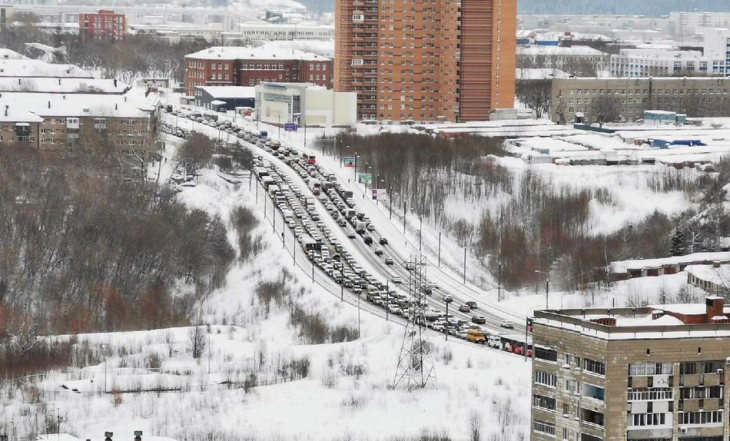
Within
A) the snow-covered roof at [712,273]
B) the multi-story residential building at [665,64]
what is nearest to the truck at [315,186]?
the snow-covered roof at [712,273]

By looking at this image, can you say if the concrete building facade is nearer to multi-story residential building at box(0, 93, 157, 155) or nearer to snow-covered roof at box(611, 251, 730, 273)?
multi-story residential building at box(0, 93, 157, 155)

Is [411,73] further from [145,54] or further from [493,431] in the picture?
[493,431]

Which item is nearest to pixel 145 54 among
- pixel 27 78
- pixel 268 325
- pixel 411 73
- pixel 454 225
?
pixel 27 78

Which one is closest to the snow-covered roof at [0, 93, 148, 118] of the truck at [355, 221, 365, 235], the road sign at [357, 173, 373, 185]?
the road sign at [357, 173, 373, 185]

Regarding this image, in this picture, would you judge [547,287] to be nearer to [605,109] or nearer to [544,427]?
[544,427]

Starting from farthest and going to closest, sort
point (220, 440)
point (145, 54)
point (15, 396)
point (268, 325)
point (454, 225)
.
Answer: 1. point (145, 54)
2. point (454, 225)
3. point (268, 325)
4. point (15, 396)
5. point (220, 440)
